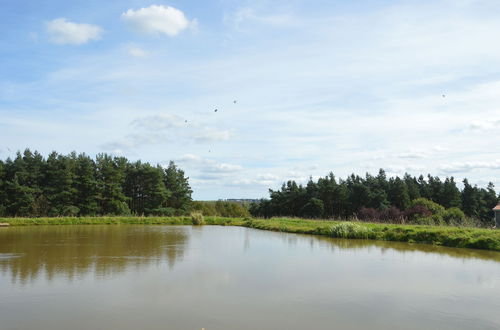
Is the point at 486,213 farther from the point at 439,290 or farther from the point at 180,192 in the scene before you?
the point at 439,290

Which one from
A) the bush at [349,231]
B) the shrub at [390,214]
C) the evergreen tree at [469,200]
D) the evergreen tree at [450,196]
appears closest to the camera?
the bush at [349,231]

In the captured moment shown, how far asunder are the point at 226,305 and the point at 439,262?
819cm

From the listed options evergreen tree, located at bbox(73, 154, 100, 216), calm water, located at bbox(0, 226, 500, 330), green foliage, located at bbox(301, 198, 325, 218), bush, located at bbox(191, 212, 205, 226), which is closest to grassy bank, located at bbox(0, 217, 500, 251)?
calm water, located at bbox(0, 226, 500, 330)

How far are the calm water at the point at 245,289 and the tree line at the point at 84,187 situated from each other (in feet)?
64.1

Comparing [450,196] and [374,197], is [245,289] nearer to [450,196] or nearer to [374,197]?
[374,197]

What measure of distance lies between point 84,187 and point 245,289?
29226 millimetres

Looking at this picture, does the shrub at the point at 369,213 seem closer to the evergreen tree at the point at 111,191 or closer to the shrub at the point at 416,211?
the shrub at the point at 416,211

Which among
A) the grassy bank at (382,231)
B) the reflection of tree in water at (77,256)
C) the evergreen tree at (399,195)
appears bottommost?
the reflection of tree in water at (77,256)

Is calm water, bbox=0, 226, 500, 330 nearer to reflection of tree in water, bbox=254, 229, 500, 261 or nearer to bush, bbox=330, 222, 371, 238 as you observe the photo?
reflection of tree in water, bbox=254, 229, 500, 261

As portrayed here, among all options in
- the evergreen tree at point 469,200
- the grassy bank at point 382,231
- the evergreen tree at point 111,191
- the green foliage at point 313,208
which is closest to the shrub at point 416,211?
the green foliage at point 313,208

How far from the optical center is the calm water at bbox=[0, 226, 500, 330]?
6465mm

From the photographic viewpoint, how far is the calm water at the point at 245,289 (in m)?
6.46

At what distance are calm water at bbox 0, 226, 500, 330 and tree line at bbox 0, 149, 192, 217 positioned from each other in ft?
64.1

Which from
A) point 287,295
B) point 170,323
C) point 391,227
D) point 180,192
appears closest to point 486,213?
point 391,227
